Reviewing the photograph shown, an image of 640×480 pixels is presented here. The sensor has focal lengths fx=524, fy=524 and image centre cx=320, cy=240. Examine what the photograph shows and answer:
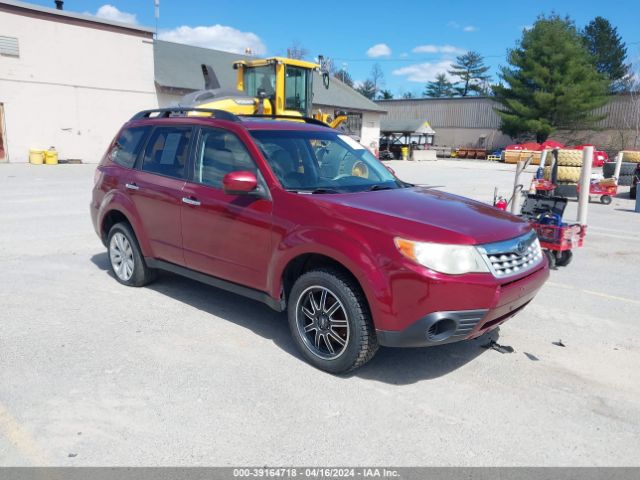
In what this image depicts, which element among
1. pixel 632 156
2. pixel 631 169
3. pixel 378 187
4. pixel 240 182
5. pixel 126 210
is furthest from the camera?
pixel 632 156

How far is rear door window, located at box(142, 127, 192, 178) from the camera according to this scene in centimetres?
497

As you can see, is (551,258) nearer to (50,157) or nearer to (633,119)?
(50,157)

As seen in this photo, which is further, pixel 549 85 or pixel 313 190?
pixel 549 85

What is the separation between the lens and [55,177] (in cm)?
1806

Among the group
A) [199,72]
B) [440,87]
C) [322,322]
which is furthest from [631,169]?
[440,87]

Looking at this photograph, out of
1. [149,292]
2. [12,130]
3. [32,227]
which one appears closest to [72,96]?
[12,130]

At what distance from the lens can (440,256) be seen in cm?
337

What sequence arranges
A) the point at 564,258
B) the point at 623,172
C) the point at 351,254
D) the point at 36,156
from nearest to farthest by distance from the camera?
the point at 351,254 → the point at 564,258 → the point at 623,172 → the point at 36,156

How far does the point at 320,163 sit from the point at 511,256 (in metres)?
1.87

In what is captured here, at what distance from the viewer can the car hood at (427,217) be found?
348 centimetres

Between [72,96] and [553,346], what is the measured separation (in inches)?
1020

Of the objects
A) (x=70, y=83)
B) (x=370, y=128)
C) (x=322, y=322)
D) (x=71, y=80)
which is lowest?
(x=322, y=322)

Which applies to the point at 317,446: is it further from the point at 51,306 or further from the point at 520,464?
the point at 51,306

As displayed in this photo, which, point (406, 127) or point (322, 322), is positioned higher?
point (406, 127)
